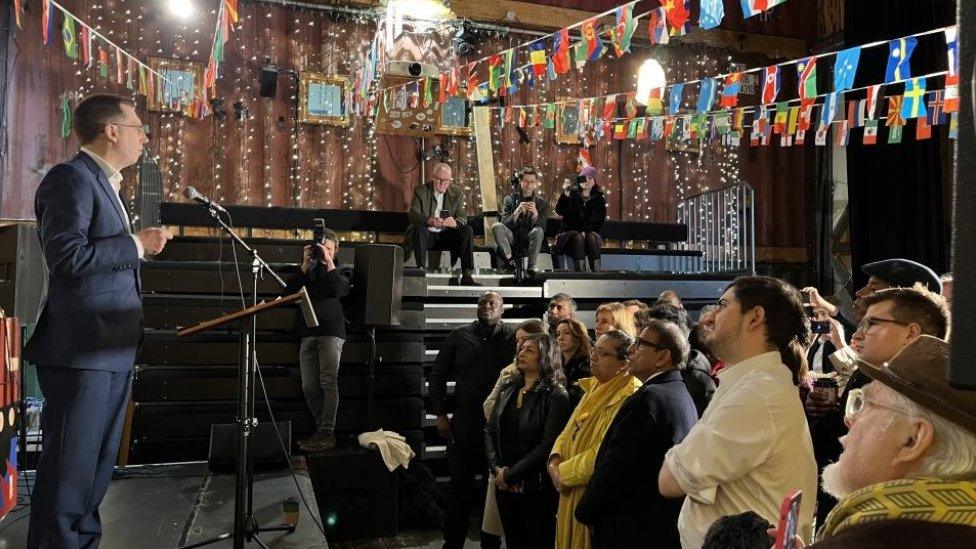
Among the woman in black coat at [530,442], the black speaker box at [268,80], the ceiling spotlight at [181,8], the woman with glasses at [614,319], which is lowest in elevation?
the woman in black coat at [530,442]

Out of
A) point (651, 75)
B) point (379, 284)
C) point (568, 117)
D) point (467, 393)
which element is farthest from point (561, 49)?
point (651, 75)

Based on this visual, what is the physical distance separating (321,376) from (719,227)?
22.3 feet

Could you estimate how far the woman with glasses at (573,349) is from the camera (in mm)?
4609

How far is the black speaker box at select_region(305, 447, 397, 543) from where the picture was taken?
214 inches

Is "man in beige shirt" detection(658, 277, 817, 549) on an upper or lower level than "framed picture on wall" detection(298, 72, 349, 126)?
lower

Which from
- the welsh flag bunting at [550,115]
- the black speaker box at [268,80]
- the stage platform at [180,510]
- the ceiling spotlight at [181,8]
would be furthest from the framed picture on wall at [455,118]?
the stage platform at [180,510]

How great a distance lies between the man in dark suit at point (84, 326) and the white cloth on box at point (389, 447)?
122 inches

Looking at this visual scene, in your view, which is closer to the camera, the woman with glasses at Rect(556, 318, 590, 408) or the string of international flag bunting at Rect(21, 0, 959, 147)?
the woman with glasses at Rect(556, 318, 590, 408)

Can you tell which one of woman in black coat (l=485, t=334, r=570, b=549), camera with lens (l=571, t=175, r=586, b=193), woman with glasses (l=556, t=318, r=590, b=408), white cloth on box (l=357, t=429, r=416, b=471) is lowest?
white cloth on box (l=357, t=429, r=416, b=471)

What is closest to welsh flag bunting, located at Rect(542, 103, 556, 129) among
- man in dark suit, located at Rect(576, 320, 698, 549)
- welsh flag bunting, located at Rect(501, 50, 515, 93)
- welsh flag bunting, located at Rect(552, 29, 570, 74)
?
welsh flag bunting, located at Rect(501, 50, 515, 93)

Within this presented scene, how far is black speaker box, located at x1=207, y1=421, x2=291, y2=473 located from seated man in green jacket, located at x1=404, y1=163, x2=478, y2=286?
10.7ft

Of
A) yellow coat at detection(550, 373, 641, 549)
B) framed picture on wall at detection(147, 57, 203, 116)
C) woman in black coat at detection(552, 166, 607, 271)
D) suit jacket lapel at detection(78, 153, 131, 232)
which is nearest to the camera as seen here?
suit jacket lapel at detection(78, 153, 131, 232)

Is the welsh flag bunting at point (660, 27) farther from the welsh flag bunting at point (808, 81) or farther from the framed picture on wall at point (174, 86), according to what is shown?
the framed picture on wall at point (174, 86)

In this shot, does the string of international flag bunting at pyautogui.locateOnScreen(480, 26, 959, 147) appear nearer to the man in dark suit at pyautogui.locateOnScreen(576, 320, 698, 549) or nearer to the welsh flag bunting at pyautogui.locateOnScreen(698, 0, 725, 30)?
the welsh flag bunting at pyautogui.locateOnScreen(698, 0, 725, 30)
